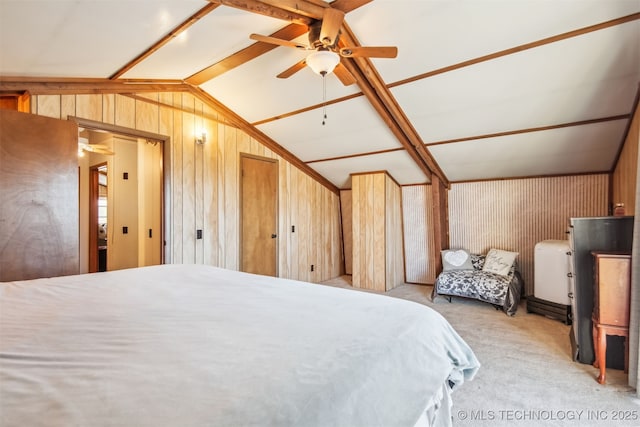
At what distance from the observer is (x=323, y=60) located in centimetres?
212

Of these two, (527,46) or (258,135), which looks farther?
(258,135)

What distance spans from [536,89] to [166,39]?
3368mm

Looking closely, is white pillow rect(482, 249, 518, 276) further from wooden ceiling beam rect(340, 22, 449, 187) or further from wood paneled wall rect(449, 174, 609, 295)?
wooden ceiling beam rect(340, 22, 449, 187)

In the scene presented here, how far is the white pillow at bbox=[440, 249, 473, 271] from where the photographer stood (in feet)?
14.9

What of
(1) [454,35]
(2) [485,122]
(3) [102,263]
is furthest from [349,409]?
(3) [102,263]

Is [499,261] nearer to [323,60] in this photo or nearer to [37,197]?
[323,60]

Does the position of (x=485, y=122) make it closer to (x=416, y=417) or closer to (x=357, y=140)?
(x=357, y=140)

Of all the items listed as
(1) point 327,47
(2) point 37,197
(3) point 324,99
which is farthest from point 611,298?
(2) point 37,197

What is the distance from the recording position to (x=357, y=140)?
13.9 ft

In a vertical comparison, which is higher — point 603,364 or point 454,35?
point 454,35

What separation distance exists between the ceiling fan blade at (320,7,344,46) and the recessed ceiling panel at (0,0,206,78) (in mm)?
871

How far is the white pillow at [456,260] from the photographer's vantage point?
455cm

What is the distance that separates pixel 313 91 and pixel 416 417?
3251 mm

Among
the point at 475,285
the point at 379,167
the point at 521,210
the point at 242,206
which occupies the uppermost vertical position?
the point at 379,167
